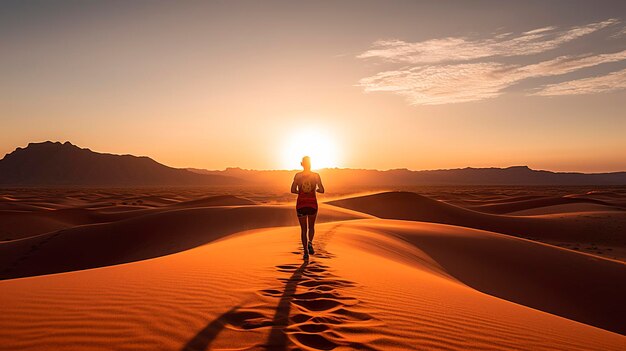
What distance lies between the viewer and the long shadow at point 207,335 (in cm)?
360

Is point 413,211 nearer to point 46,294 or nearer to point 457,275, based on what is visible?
point 457,275

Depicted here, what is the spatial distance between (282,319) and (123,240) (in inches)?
666

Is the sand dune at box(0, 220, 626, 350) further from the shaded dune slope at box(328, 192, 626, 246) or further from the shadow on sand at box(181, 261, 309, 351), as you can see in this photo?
the shaded dune slope at box(328, 192, 626, 246)

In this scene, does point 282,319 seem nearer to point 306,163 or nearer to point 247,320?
point 247,320

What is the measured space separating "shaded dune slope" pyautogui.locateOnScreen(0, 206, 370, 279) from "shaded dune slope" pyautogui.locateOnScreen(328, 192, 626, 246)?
16.5 metres

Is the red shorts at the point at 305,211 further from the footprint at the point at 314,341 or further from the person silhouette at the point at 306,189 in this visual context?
the footprint at the point at 314,341

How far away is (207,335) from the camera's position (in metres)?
3.88

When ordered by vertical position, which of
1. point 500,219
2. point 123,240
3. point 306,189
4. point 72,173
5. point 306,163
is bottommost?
point 500,219

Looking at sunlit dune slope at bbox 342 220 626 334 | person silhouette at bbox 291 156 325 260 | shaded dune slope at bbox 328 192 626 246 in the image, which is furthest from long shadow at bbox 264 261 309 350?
shaded dune slope at bbox 328 192 626 246

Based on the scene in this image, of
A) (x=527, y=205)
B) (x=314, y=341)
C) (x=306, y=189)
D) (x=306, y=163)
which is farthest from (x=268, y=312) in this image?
(x=527, y=205)

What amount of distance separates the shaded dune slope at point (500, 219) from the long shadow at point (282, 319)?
85.4 ft

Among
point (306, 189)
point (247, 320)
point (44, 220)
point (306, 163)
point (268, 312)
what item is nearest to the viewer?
point (247, 320)

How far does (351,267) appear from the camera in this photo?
761 cm

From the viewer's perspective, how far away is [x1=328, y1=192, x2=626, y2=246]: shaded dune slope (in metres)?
26.9
